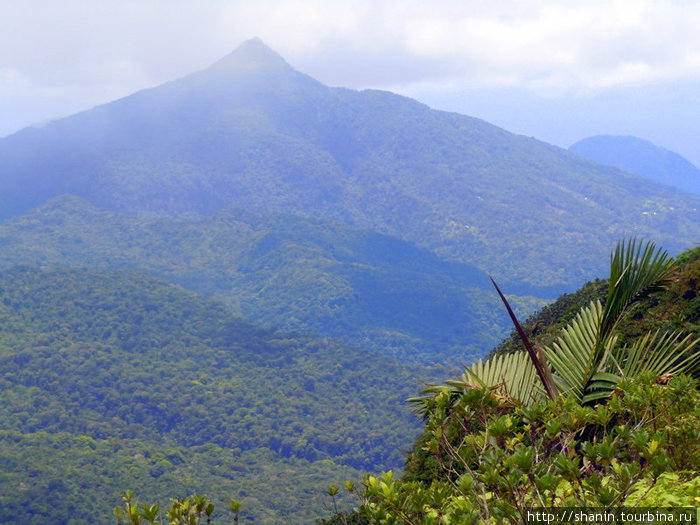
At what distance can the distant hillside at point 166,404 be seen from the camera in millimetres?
65500

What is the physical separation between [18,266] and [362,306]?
66.6m

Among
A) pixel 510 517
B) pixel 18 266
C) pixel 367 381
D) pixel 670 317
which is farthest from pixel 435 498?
pixel 18 266

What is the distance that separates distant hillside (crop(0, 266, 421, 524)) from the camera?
65500 mm

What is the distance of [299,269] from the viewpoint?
165750 millimetres

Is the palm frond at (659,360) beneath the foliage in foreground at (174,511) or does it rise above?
above

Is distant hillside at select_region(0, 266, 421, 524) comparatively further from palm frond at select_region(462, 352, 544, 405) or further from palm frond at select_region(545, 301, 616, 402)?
palm frond at select_region(545, 301, 616, 402)

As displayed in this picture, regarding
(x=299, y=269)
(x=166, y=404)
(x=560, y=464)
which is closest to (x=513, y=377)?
(x=560, y=464)

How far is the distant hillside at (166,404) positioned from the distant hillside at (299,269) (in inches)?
1104

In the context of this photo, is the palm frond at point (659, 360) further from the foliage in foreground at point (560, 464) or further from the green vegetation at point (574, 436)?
the foliage in foreground at point (560, 464)

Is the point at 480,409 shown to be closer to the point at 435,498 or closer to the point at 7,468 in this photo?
the point at 435,498

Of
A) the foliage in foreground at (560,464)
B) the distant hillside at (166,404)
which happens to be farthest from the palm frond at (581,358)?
the distant hillside at (166,404)

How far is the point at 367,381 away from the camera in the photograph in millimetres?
110500

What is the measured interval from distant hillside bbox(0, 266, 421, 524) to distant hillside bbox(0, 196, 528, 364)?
28.0 metres

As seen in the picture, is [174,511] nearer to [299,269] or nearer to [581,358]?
[581,358]
